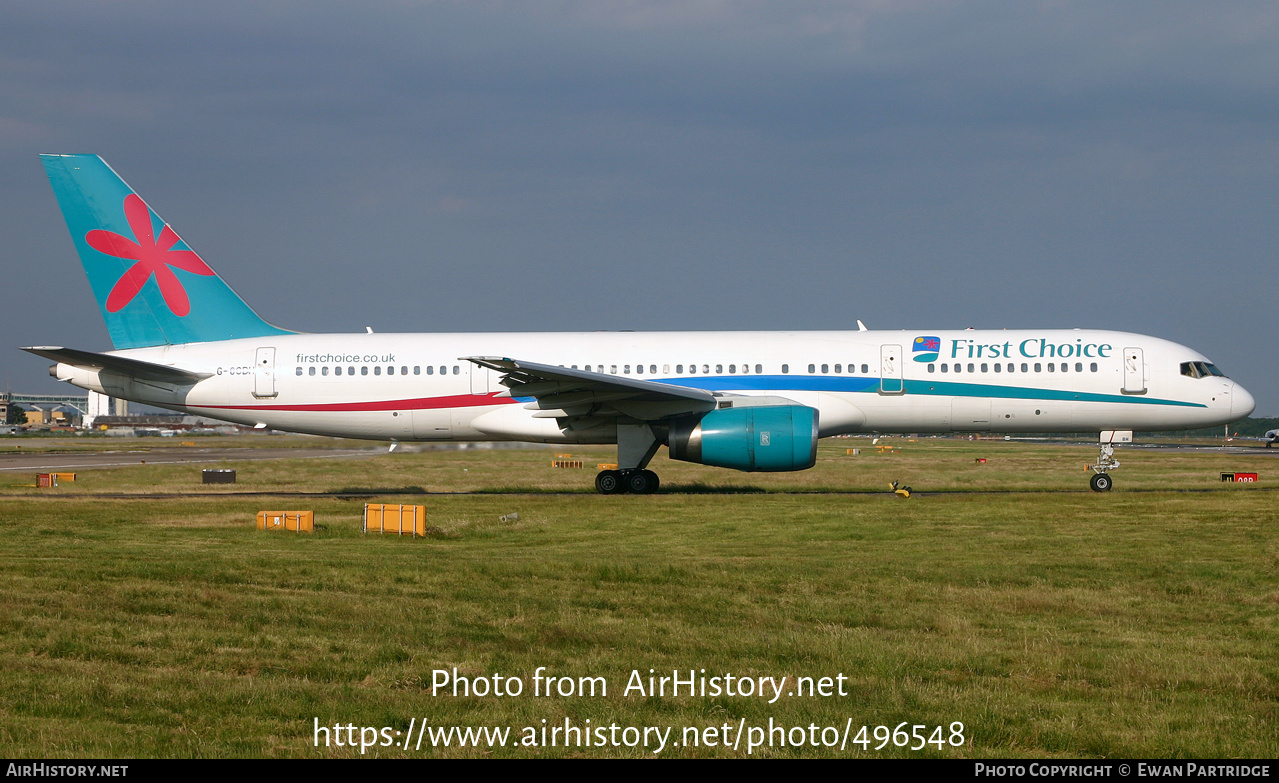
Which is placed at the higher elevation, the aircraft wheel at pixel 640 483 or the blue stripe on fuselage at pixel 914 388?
the blue stripe on fuselage at pixel 914 388

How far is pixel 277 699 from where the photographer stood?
245 inches

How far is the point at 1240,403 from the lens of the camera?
2405 cm

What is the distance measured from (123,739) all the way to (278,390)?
20460 millimetres

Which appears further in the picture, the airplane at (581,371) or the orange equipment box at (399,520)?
the airplane at (581,371)

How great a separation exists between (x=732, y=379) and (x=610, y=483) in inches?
151

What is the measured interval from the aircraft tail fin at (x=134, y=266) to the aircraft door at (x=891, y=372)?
16.1m

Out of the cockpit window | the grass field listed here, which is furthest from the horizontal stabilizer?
the cockpit window

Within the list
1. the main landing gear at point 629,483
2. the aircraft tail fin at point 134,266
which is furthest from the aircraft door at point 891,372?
the aircraft tail fin at point 134,266

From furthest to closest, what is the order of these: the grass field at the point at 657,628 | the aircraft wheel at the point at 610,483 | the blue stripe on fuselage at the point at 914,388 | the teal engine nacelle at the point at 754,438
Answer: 1. the aircraft wheel at the point at 610,483
2. the blue stripe on fuselage at the point at 914,388
3. the teal engine nacelle at the point at 754,438
4. the grass field at the point at 657,628

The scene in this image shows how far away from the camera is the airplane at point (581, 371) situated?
23.5 metres

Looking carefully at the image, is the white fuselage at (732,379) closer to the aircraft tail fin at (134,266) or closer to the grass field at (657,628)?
the aircraft tail fin at (134,266)

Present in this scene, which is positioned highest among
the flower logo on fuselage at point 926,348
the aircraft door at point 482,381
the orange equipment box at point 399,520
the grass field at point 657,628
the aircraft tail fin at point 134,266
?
the aircraft tail fin at point 134,266
